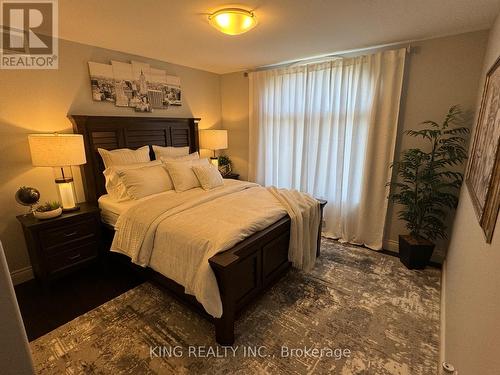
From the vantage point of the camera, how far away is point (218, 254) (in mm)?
1626

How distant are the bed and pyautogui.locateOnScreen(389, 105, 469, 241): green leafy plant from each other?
1430mm

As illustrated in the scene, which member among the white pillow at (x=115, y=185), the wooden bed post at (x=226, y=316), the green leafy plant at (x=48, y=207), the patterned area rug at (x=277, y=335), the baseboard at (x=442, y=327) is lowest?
the patterned area rug at (x=277, y=335)

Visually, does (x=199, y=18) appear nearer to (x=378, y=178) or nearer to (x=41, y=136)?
(x=41, y=136)

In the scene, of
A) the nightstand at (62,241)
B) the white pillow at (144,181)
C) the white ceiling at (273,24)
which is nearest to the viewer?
the white ceiling at (273,24)

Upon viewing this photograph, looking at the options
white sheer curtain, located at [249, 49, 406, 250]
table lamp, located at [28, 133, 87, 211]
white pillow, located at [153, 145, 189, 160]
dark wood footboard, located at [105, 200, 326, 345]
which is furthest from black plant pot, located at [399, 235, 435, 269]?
table lamp, located at [28, 133, 87, 211]

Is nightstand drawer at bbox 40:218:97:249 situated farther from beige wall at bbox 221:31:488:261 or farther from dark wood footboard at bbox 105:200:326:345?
beige wall at bbox 221:31:488:261

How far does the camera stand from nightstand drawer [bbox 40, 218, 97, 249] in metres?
2.18

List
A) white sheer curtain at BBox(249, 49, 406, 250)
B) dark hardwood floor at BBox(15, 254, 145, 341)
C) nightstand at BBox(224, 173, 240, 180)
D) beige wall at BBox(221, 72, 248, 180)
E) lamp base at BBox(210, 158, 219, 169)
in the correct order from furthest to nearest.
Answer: nightstand at BBox(224, 173, 240, 180)
beige wall at BBox(221, 72, 248, 180)
lamp base at BBox(210, 158, 219, 169)
white sheer curtain at BBox(249, 49, 406, 250)
dark hardwood floor at BBox(15, 254, 145, 341)

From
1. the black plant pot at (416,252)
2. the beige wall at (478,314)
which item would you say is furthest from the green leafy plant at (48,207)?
the black plant pot at (416,252)

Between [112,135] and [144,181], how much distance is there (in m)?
0.78

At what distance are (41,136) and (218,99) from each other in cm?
270

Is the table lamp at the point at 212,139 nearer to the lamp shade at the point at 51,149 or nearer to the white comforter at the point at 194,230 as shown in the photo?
the white comforter at the point at 194,230

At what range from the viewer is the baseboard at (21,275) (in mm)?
2373

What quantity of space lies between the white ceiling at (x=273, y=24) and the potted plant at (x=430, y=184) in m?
0.84
